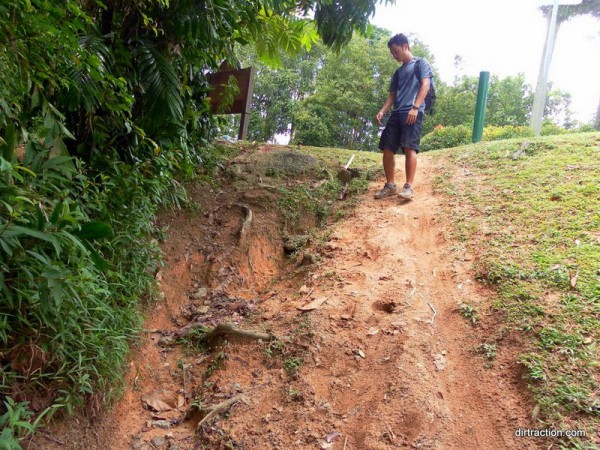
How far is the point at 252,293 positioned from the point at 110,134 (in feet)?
6.67

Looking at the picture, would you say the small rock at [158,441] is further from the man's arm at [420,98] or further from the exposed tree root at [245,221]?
the man's arm at [420,98]

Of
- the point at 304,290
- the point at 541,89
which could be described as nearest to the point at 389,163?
the point at 304,290

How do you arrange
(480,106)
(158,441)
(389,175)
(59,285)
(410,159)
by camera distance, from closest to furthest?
(59,285)
(158,441)
(410,159)
(389,175)
(480,106)

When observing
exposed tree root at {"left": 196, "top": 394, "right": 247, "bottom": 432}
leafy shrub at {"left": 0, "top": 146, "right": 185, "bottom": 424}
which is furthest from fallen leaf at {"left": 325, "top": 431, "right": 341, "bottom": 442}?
leafy shrub at {"left": 0, "top": 146, "right": 185, "bottom": 424}

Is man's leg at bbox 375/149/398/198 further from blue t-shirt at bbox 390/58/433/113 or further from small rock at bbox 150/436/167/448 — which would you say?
small rock at bbox 150/436/167/448

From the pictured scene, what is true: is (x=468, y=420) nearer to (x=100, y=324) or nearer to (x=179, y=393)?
(x=179, y=393)

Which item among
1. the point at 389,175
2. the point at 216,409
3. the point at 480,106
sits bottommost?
the point at 216,409

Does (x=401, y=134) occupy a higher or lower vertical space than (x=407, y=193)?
higher

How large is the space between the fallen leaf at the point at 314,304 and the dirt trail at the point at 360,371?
6cm

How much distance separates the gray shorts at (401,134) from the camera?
16.6 feet

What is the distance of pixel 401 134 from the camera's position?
518 cm

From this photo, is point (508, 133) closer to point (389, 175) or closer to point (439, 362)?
point (389, 175)

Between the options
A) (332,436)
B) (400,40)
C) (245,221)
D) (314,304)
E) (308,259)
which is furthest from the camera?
(400,40)

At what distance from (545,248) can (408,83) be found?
2.69m
